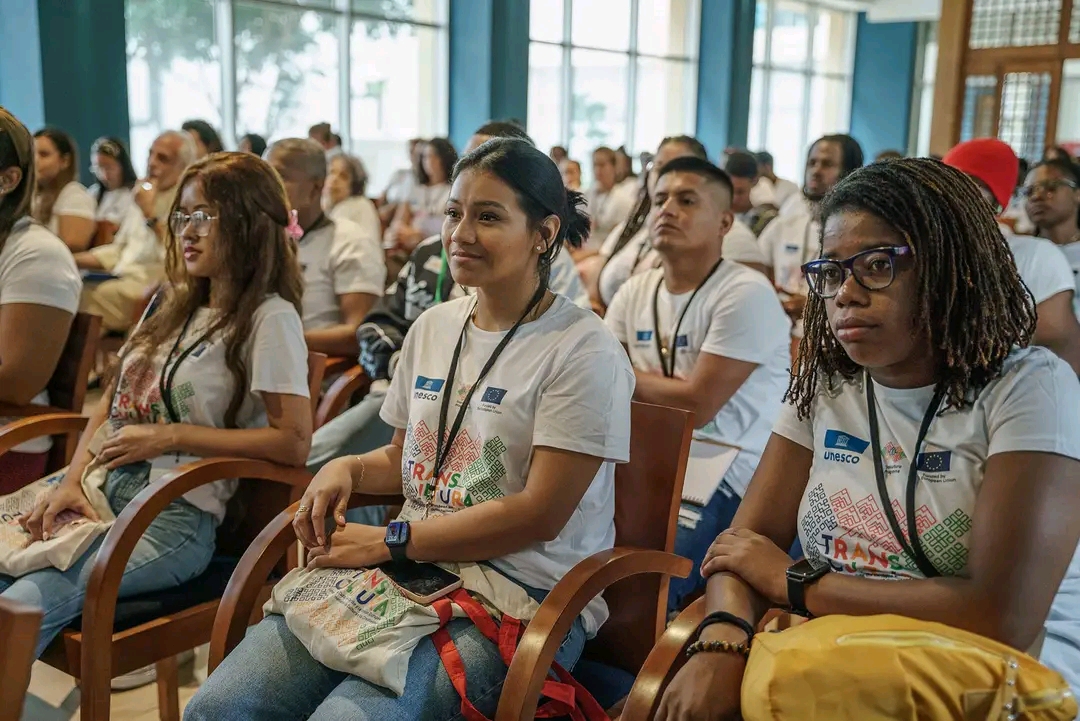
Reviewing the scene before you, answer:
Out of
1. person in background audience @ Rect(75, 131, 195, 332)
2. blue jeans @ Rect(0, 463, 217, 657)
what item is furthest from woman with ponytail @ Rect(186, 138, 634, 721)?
person in background audience @ Rect(75, 131, 195, 332)

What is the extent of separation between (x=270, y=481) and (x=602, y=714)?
0.98 metres

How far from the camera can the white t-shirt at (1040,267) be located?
9.61 feet

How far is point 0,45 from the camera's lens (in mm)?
7367

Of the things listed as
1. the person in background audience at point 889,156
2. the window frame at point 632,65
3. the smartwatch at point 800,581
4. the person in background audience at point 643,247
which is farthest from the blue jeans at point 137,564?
the window frame at point 632,65

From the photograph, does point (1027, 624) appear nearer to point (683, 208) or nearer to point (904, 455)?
point (904, 455)

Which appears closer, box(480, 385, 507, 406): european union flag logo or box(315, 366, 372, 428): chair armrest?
box(480, 385, 507, 406): european union flag logo

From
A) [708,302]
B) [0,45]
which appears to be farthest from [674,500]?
[0,45]

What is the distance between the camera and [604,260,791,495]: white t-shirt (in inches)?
97.1

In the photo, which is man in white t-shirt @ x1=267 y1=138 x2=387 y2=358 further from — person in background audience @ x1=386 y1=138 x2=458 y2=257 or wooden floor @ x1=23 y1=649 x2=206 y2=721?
person in background audience @ x1=386 y1=138 x2=458 y2=257

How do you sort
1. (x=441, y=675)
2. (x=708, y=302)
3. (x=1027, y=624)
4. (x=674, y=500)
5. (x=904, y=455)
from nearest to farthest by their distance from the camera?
1. (x=1027, y=624)
2. (x=904, y=455)
3. (x=441, y=675)
4. (x=674, y=500)
5. (x=708, y=302)

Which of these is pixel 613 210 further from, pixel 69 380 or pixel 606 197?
pixel 69 380

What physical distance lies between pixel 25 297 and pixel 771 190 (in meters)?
6.29

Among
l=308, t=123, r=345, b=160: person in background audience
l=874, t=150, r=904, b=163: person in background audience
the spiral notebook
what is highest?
l=308, t=123, r=345, b=160: person in background audience

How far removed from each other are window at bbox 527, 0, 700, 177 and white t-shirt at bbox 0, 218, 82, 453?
9.68 meters
